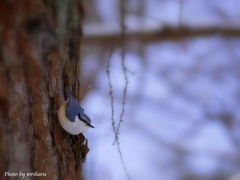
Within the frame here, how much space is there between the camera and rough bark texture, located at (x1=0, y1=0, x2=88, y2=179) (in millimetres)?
653

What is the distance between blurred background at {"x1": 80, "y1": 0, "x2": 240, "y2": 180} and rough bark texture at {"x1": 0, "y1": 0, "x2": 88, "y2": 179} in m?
0.03

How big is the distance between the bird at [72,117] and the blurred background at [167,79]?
4 centimetres

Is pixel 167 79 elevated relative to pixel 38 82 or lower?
elevated

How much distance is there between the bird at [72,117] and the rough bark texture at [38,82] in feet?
0.06

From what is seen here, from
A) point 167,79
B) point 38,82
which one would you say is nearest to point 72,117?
point 38,82

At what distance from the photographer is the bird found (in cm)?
72

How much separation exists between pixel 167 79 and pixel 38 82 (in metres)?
0.75

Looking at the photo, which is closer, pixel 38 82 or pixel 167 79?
pixel 38 82

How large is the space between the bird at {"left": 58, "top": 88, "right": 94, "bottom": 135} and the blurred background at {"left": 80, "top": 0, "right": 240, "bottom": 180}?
4cm

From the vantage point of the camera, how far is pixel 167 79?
1386mm

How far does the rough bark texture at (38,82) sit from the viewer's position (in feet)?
2.14

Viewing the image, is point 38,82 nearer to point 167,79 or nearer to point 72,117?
point 72,117

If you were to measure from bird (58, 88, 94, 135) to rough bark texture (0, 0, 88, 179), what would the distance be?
0.02 metres

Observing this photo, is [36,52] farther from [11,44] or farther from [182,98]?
[182,98]
